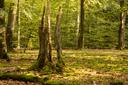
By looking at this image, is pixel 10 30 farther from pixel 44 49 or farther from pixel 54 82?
pixel 54 82

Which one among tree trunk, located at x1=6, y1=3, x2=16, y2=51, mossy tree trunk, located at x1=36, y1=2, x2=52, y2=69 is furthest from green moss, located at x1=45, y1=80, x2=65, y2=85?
tree trunk, located at x1=6, y1=3, x2=16, y2=51

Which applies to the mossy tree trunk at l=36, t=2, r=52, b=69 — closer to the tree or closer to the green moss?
the tree

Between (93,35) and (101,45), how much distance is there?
1.69 m

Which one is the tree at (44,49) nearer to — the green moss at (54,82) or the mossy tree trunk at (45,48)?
the mossy tree trunk at (45,48)

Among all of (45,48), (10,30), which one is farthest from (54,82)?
(10,30)

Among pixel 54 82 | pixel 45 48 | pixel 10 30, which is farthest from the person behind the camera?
pixel 10 30

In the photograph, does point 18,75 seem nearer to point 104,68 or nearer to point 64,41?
point 104,68

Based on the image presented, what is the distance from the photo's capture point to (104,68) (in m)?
19.1

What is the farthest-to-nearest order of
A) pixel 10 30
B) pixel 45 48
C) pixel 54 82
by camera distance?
pixel 10 30 → pixel 45 48 → pixel 54 82

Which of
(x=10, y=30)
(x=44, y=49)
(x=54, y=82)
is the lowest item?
(x=54, y=82)

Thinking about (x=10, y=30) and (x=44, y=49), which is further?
(x=10, y=30)

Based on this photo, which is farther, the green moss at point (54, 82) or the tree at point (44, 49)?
the tree at point (44, 49)

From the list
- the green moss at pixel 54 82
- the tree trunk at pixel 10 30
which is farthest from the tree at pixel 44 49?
the tree trunk at pixel 10 30

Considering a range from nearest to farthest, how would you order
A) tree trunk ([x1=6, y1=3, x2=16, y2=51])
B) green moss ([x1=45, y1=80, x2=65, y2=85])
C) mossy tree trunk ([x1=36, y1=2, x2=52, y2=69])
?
green moss ([x1=45, y1=80, x2=65, y2=85]) < mossy tree trunk ([x1=36, y1=2, x2=52, y2=69]) < tree trunk ([x1=6, y1=3, x2=16, y2=51])
